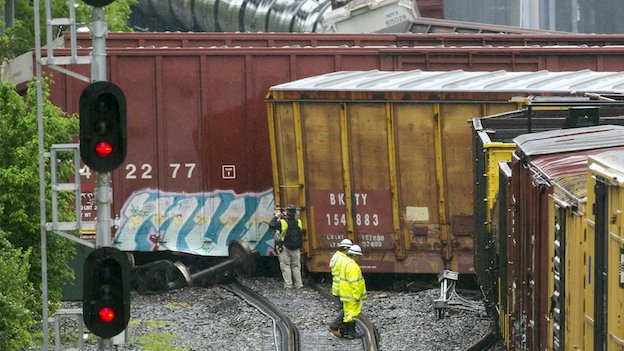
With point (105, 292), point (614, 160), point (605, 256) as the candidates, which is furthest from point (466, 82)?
point (605, 256)

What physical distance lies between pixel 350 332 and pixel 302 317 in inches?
60.0

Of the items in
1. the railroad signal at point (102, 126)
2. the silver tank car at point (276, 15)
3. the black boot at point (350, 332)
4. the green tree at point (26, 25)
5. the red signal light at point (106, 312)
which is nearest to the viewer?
the railroad signal at point (102, 126)

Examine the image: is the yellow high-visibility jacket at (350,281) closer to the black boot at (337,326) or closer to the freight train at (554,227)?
the black boot at (337,326)

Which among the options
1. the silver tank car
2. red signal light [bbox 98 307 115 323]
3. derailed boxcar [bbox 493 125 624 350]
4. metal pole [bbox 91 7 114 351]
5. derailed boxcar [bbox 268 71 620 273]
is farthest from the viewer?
the silver tank car

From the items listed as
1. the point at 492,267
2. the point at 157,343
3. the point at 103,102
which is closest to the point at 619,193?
the point at 103,102

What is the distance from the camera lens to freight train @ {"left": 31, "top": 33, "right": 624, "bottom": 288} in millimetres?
18922

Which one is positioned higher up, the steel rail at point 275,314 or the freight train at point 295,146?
the freight train at point 295,146

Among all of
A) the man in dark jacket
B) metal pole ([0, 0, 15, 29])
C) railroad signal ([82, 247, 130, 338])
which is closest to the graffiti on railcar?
the man in dark jacket

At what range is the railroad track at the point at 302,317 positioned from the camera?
15773 millimetres

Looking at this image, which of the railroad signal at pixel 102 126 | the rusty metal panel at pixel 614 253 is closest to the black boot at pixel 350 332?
the railroad signal at pixel 102 126

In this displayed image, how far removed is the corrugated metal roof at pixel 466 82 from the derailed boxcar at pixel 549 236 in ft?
20.0

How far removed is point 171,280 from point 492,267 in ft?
23.2

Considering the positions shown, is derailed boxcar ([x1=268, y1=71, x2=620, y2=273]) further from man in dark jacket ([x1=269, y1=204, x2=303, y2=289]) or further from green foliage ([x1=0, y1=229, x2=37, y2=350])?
green foliage ([x1=0, y1=229, x2=37, y2=350])

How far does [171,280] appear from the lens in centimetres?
1986
